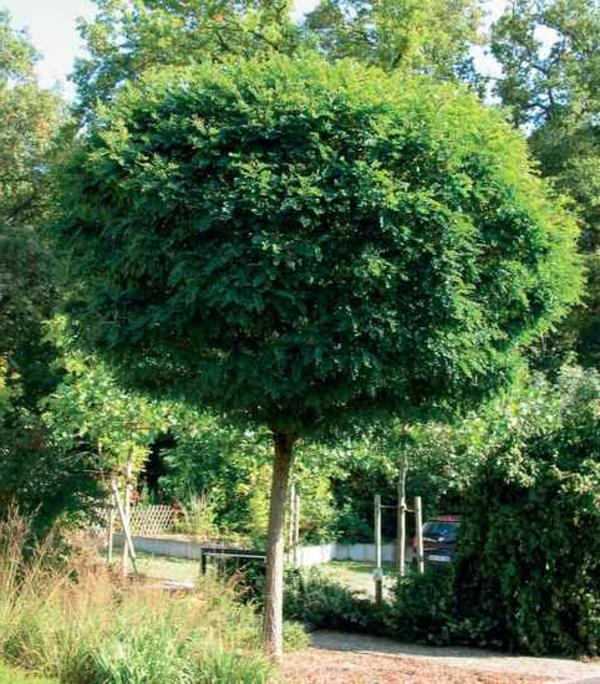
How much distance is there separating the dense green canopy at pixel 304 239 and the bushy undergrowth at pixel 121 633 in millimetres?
1918

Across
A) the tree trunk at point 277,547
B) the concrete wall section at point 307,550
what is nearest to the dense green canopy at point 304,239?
the tree trunk at point 277,547

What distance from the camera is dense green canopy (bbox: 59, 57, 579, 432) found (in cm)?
775

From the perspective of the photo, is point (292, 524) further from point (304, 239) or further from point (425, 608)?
point (304, 239)

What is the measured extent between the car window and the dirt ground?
22.7 ft

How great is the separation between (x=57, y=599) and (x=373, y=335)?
3.67 meters

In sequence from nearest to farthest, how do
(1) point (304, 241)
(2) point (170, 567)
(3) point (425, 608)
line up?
1. (1) point (304, 241)
2. (3) point (425, 608)
3. (2) point (170, 567)

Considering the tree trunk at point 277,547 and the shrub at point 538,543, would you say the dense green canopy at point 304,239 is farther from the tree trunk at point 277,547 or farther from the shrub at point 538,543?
the shrub at point 538,543

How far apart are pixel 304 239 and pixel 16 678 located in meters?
4.16

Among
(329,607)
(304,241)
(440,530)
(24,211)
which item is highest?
(24,211)

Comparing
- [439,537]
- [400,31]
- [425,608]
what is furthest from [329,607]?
[400,31]

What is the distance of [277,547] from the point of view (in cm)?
923

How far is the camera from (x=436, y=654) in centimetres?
1091

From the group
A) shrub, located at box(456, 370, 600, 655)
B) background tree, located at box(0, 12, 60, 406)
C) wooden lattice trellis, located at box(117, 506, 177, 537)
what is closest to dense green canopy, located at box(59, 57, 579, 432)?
shrub, located at box(456, 370, 600, 655)

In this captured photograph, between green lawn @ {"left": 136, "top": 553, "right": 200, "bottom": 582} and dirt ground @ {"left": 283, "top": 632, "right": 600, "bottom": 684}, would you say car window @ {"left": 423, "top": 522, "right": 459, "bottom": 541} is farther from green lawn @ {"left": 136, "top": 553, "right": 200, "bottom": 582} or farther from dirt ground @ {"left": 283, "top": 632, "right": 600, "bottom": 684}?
dirt ground @ {"left": 283, "top": 632, "right": 600, "bottom": 684}
